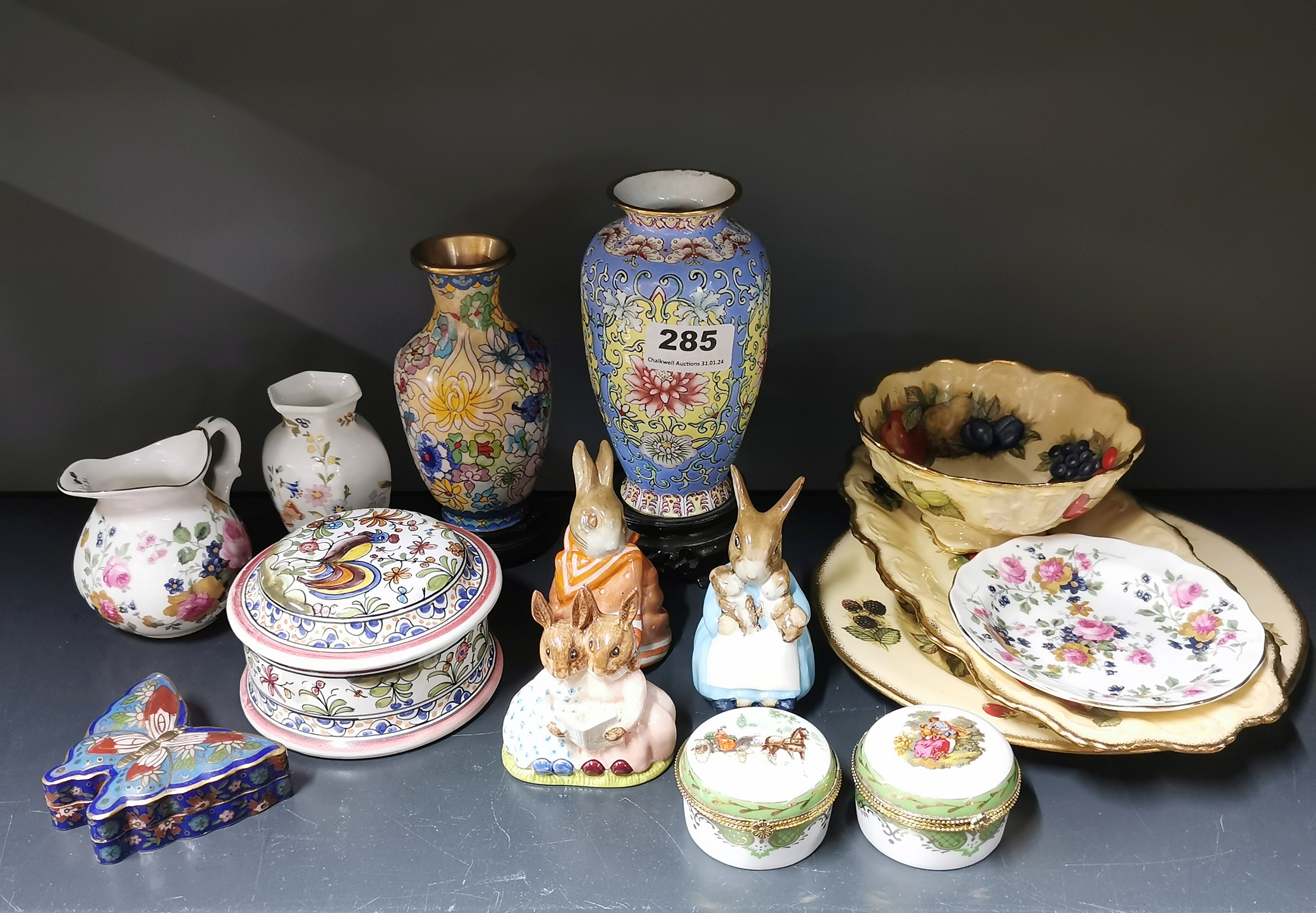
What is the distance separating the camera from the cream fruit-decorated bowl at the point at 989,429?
1.11 m

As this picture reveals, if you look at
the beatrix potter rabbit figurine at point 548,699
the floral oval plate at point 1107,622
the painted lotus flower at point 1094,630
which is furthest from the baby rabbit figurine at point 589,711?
the painted lotus flower at point 1094,630

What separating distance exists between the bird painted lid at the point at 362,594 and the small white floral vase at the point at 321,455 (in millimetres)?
109

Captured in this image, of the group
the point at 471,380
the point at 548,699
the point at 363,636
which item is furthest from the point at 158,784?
the point at 471,380

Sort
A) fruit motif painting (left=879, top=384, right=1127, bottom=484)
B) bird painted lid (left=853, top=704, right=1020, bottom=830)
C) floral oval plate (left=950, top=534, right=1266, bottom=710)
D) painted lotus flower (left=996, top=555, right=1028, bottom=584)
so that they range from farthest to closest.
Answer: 1. fruit motif painting (left=879, top=384, right=1127, bottom=484)
2. painted lotus flower (left=996, top=555, right=1028, bottom=584)
3. floral oval plate (left=950, top=534, right=1266, bottom=710)
4. bird painted lid (left=853, top=704, right=1020, bottom=830)

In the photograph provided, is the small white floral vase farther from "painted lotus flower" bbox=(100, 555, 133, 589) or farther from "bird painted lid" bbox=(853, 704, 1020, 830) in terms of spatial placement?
"bird painted lid" bbox=(853, 704, 1020, 830)

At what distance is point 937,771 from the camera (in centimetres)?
82

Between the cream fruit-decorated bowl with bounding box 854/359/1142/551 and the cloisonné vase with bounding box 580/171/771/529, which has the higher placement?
the cloisonné vase with bounding box 580/171/771/529

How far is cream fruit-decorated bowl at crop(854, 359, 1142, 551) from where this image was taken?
1.11 metres

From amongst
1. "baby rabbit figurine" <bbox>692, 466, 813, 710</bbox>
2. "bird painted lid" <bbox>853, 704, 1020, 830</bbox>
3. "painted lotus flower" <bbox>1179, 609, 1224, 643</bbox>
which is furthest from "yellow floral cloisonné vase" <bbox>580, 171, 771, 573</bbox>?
"painted lotus flower" <bbox>1179, 609, 1224, 643</bbox>

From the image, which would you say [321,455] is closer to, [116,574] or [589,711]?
[116,574]

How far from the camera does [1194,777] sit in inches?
36.1

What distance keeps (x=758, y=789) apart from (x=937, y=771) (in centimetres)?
14

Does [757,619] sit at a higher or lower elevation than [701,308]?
lower

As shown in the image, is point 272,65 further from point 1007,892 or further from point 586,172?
point 1007,892
